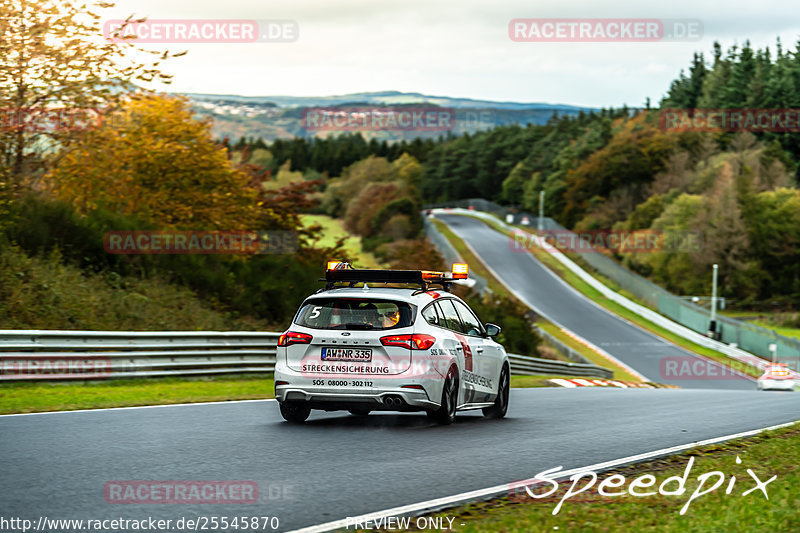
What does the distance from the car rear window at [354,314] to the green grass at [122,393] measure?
128 inches

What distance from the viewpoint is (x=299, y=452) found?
31.0 feet

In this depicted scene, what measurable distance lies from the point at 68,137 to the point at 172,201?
4.90 metres

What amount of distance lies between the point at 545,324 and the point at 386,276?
53.4 meters

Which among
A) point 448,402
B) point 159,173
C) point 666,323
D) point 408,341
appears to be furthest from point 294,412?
point 666,323

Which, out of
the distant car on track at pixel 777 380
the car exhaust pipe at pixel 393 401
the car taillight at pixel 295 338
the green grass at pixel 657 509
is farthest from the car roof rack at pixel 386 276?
the distant car on track at pixel 777 380

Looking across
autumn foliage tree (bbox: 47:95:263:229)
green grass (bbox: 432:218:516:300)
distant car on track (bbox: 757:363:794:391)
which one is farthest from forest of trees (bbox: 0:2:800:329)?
distant car on track (bbox: 757:363:794:391)

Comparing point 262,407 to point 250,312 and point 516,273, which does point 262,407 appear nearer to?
point 250,312

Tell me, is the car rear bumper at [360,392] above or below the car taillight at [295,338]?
below

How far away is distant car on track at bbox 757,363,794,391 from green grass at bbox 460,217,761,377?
1246 centimetres

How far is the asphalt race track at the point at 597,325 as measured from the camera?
52.2 meters

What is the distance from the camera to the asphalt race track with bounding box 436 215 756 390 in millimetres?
52188

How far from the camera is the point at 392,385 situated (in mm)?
11516

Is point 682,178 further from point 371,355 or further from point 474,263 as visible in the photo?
point 371,355

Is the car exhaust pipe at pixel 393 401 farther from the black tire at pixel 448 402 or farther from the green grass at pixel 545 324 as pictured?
the green grass at pixel 545 324
